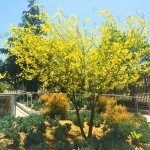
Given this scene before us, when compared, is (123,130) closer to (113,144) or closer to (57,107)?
(113,144)

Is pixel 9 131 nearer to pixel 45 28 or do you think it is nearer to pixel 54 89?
pixel 54 89

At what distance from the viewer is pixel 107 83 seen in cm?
1014

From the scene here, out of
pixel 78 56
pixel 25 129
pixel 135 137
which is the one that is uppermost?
pixel 78 56

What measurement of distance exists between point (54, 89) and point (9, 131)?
2.00 meters

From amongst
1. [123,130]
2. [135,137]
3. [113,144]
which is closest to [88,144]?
[113,144]

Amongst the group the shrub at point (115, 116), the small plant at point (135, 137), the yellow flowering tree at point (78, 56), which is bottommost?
the small plant at point (135, 137)

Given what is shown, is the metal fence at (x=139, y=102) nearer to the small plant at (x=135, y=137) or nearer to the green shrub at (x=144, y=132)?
the green shrub at (x=144, y=132)

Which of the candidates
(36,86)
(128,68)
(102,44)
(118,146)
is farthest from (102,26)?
(36,86)

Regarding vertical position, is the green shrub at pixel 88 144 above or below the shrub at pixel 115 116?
below

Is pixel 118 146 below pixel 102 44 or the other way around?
below

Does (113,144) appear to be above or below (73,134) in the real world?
above

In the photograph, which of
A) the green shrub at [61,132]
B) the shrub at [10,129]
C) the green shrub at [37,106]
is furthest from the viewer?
the green shrub at [37,106]

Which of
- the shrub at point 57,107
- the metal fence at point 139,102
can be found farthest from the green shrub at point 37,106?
the metal fence at point 139,102

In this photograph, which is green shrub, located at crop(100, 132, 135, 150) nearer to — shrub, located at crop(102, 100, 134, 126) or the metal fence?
shrub, located at crop(102, 100, 134, 126)
